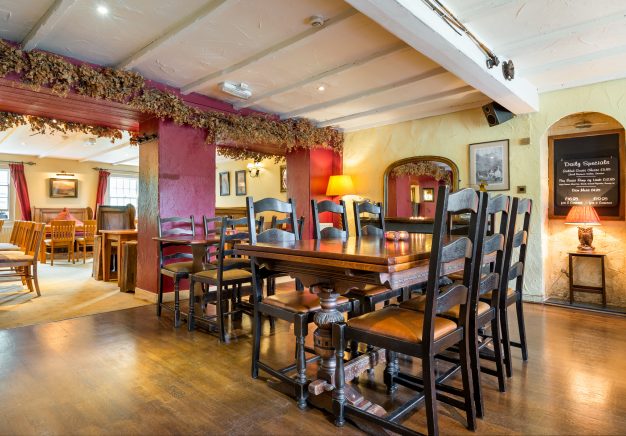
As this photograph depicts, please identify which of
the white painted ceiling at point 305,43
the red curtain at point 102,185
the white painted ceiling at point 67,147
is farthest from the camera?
the red curtain at point 102,185

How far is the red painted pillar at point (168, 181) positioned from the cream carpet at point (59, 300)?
0.48 metres

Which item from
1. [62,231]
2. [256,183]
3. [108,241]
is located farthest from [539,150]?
[62,231]

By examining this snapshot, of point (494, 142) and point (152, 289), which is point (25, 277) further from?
point (494, 142)

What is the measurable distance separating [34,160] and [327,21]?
1042 centimetres

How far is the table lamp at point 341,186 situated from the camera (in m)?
6.14

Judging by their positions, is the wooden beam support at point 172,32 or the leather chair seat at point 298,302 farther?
the wooden beam support at point 172,32

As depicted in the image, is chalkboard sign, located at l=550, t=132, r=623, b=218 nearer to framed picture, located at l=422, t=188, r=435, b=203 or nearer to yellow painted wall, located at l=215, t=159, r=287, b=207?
framed picture, located at l=422, t=188, r=435, b=203

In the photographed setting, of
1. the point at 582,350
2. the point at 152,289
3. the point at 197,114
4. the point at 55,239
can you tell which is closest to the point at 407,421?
the point at 582,350

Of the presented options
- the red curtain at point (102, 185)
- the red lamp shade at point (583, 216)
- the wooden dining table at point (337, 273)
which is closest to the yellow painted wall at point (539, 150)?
the red lamp shade at point (583, 216)

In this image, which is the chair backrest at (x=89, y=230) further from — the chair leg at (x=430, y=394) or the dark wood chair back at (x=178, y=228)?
the chair leg at (x=430, y=394)

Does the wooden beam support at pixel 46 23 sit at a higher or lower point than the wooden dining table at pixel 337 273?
higher

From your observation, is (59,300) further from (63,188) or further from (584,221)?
(63,188)

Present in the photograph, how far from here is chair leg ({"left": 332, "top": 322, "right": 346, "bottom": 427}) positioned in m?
1.80

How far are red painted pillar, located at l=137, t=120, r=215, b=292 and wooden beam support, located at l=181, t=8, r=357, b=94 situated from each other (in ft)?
2.01
